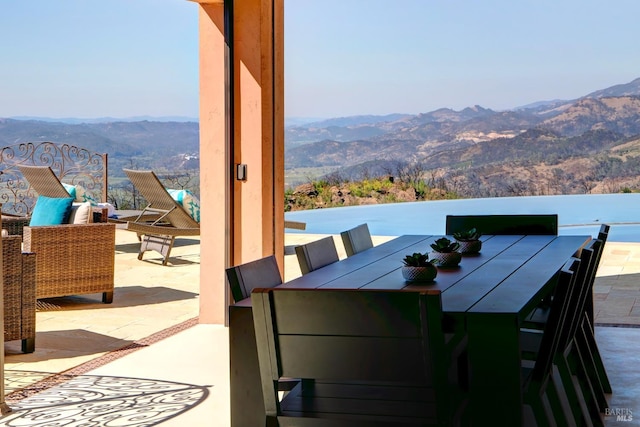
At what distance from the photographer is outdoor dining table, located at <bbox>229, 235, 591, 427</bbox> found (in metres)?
2.27

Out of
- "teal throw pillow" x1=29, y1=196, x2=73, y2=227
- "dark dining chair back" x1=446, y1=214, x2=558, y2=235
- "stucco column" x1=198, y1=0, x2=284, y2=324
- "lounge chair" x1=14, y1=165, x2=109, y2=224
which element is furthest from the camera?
"lounge chair" x1=14, y1=165, x2=109, y2=224

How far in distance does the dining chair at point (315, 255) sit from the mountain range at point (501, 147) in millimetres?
4077

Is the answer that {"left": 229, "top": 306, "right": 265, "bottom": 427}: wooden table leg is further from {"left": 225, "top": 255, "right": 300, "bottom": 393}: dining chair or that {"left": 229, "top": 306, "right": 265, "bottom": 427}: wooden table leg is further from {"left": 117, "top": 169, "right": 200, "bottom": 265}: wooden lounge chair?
{"left": 117, "top": 169, "right": 200, "bottom": 265}: wooden lounge chair

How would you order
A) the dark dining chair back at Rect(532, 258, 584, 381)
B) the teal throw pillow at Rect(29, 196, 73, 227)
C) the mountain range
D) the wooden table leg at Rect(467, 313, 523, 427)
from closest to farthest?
the wooden table leg at Rect(467, 313, 523, 427) < the dark dining chair back at Rect(532, 258, 584, 381) < the teal throw pillow at Rect(29, 196, 73, 227) < the mountain range

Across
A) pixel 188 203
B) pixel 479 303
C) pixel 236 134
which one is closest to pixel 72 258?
pixel 236 134

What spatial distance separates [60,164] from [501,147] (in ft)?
19.7

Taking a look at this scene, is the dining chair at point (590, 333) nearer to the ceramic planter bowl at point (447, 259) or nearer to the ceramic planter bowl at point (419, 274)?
the ceramic planter bowl at point (447, 259)

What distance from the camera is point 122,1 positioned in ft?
43.2

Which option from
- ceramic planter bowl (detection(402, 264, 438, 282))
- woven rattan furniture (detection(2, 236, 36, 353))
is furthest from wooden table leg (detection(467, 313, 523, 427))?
woven rattan furniture (detection(2, 236, 36, 353))

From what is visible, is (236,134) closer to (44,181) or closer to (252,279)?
(252,279)

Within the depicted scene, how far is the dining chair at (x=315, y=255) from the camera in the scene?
3336 millimetres

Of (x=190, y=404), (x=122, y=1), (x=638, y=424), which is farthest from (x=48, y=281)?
(x=122, y=1)

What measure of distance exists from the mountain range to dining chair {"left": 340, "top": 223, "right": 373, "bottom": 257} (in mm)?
3455

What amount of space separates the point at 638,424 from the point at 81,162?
352 inches
